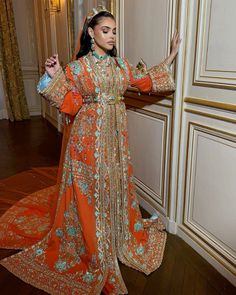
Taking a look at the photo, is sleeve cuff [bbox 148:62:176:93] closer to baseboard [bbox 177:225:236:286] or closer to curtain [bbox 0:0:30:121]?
baseboard [bbox 177:225:236:286]

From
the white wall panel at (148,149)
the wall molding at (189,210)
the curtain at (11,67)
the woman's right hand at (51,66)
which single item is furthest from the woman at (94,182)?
the curtain at (11,67)

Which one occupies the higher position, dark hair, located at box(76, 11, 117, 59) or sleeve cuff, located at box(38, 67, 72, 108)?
dark hair, located at box(76, 11, 117, 59)

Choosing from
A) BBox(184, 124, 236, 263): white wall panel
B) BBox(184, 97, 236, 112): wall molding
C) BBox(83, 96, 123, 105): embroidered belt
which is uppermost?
BBox(83, 96, 123, 105): embroidered belt

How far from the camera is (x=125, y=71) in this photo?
1.75 metres

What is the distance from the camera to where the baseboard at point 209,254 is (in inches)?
67.6

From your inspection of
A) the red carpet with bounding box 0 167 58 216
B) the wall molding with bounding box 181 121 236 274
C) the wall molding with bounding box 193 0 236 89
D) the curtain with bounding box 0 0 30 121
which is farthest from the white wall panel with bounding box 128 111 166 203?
the curtain with bounding box 0 0 30 121

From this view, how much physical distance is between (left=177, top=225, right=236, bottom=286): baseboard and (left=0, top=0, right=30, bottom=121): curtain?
18.1 feet

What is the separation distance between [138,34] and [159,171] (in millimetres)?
1102

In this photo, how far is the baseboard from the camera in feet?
5.64

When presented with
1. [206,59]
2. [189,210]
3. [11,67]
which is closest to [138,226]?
[189,210]

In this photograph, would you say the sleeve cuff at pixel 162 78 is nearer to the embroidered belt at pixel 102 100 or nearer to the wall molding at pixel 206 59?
the wall molding at pixel 206 59

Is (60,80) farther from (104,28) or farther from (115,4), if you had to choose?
(115,4)

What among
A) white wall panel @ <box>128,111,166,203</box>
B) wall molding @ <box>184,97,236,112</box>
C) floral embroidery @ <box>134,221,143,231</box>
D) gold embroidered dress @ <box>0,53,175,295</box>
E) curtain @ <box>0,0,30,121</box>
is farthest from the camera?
curtain @ <box>0,0,30,121</box>

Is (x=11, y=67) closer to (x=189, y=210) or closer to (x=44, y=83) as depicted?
(x=44, y=83)
